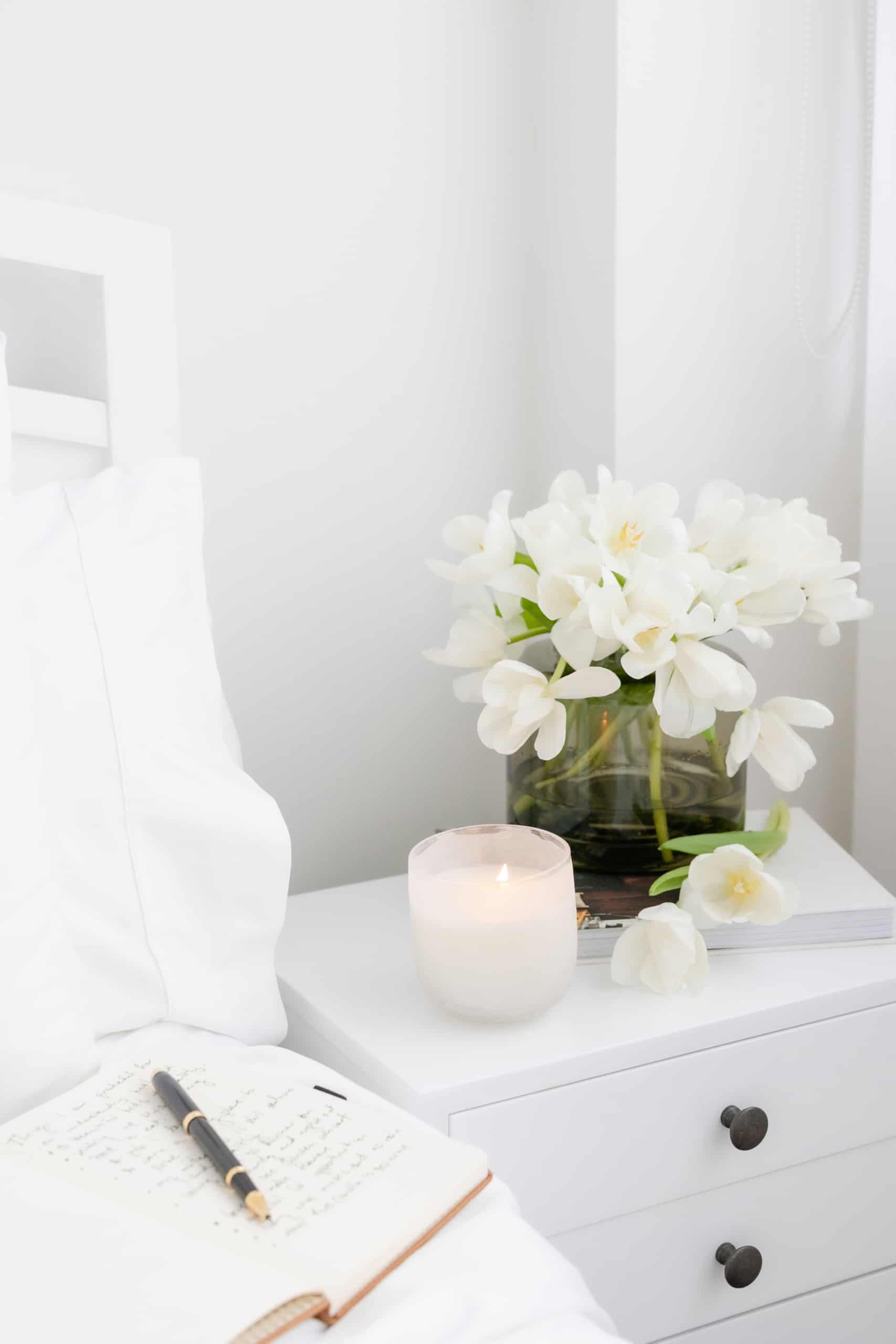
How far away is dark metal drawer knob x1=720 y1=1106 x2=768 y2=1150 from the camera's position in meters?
0.85

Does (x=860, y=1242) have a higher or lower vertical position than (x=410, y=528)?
lower

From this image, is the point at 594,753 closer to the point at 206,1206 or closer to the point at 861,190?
the point at 206,1206

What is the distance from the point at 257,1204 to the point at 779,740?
57 centimetres

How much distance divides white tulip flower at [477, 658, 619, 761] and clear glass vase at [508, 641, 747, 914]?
0.15ft

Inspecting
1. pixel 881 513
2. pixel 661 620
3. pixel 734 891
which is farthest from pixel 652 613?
pixel 881 513

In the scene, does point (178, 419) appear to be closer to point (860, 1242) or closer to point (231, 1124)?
point (231, 1124)

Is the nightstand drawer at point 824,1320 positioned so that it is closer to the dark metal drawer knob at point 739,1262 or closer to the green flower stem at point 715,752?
the dark metal drawer knob at point 739,1262

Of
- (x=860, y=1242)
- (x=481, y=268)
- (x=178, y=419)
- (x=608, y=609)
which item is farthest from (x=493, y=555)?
(x=860, y=1242)

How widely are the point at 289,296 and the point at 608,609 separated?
1.68 ft

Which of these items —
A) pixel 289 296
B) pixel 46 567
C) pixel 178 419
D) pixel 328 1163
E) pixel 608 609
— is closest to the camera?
pixel 328 1163

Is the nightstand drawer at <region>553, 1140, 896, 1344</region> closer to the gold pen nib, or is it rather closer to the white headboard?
the gold pen nib

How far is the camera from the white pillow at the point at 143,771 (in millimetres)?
760

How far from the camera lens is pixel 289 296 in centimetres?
116

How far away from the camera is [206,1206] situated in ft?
1.87
